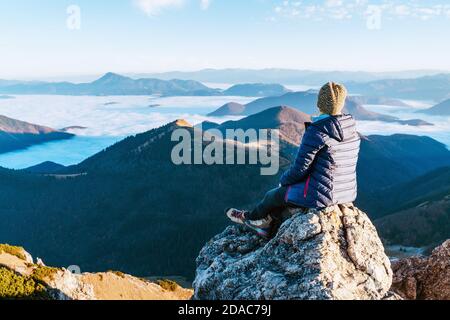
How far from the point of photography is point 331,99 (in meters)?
15.3

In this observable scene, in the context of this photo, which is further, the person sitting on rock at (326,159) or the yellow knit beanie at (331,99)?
the yellow knit beanie at (331,99)

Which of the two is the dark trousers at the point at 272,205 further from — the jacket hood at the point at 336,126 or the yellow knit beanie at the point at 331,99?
the yellow knit beanie at the point at 331,99

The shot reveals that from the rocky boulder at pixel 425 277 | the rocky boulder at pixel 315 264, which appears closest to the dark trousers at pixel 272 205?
the rocky boulder at pixel 315 264

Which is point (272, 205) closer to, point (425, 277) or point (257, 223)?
point (257, 223)

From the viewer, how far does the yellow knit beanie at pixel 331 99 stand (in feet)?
50.3

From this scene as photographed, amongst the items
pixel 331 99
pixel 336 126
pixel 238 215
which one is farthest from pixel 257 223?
pixel 331 99

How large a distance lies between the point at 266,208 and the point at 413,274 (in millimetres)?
11797

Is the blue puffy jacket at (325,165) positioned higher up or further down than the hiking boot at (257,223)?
higher up

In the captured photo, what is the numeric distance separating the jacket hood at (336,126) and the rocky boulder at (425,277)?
12.3m

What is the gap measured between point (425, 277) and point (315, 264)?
1232 centimetres

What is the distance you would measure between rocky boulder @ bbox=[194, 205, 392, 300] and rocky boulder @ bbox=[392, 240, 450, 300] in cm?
832
